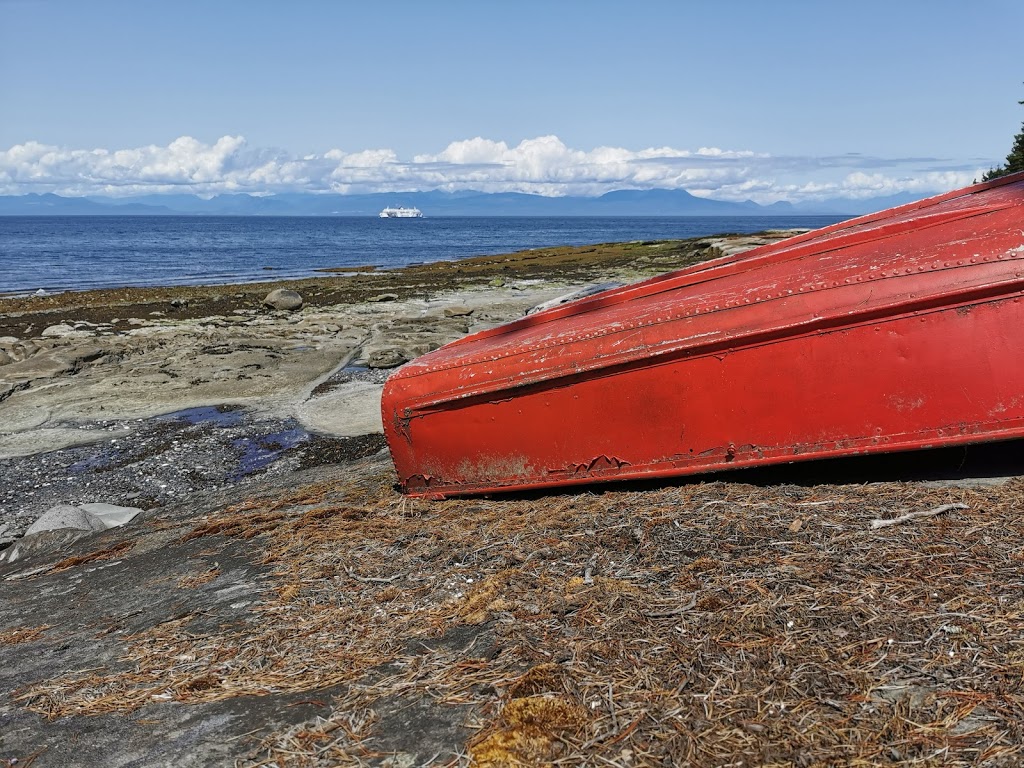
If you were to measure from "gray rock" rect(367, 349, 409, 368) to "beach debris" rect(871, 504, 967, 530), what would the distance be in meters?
10.3

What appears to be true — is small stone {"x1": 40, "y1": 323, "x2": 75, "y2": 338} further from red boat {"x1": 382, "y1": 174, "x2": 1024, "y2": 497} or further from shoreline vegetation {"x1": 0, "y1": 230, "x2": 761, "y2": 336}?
red boat {"x1": 382, "y1": 174, "x2": 1024, "y2": 497}

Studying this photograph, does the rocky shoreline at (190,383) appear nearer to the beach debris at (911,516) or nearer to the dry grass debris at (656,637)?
the dry grass debris at (656,637)

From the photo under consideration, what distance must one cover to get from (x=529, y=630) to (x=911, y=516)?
6.01 ft

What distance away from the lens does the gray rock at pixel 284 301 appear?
852 inches

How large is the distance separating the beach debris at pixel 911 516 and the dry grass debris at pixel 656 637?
0.05m

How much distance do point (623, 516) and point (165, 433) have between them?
309 inches

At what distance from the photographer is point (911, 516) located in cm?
348

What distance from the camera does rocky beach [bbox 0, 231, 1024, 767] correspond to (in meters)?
2.28

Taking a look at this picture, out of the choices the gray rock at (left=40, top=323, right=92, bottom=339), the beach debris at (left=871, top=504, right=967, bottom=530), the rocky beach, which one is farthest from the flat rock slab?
the gray rock at (left=40, top=323, right=92, bottom=339)

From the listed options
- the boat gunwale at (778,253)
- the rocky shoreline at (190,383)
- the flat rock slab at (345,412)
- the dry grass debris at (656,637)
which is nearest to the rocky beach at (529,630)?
the dry grass debris at (656,637)

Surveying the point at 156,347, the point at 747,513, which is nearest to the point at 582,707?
the point at 747,513

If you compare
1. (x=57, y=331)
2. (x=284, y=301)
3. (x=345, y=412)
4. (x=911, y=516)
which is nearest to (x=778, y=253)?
(x=911, y=516)

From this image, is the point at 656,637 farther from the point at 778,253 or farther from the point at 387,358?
the point at 387,358

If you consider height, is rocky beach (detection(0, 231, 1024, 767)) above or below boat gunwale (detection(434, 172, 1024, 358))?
below
